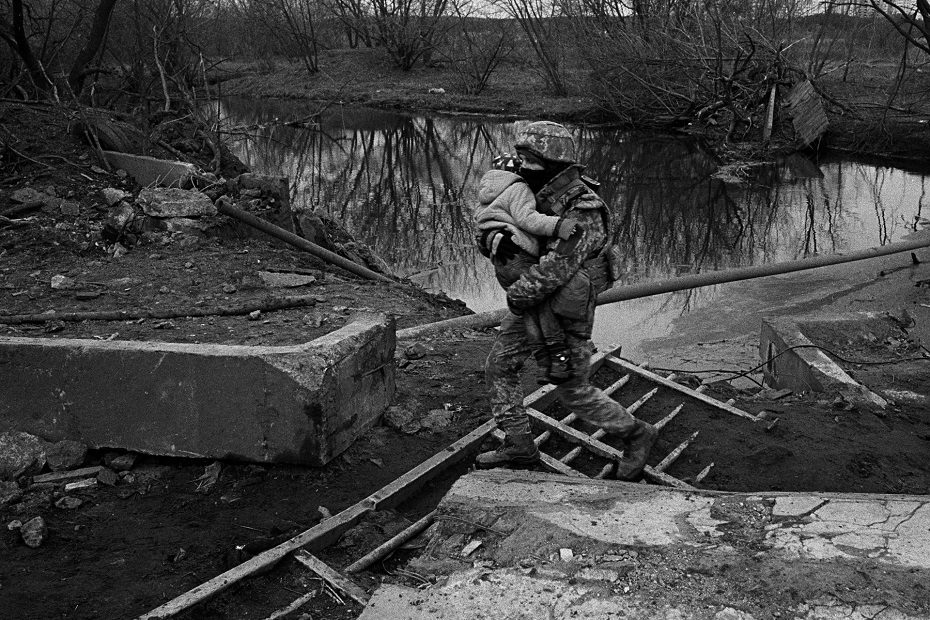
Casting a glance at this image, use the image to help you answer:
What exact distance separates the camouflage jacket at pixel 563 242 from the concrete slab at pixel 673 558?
98 centimetres

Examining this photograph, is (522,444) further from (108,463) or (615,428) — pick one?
(108,463)

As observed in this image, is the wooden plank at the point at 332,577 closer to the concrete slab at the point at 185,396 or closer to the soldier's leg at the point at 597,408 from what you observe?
the concrete slab at the point at 185,396

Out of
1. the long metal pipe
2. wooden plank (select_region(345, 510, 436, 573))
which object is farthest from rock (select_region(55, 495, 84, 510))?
the long metal pipe

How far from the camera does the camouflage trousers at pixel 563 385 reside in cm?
399

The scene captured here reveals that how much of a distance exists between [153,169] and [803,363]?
23.1ft

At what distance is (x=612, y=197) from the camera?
14.9 m

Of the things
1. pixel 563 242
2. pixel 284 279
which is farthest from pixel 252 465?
pixel 284 279

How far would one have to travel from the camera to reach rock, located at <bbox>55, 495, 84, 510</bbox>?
3820 mm

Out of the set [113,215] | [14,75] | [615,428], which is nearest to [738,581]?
[615,428]

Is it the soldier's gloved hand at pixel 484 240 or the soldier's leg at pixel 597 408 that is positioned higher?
the soldier's gloved hand at pixel 484 240

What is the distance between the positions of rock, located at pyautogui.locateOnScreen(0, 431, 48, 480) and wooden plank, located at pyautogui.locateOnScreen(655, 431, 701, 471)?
3.09 metres

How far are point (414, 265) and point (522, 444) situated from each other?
6748 mm

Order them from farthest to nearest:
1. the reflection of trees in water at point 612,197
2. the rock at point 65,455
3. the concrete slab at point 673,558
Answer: the reflection of trees in water at point 612,197, the rock at point 65,455, the concrete slab at point 673,558

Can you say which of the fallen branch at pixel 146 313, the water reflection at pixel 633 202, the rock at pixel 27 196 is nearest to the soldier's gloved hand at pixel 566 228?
A: the fallen branch at pixel 146 313
